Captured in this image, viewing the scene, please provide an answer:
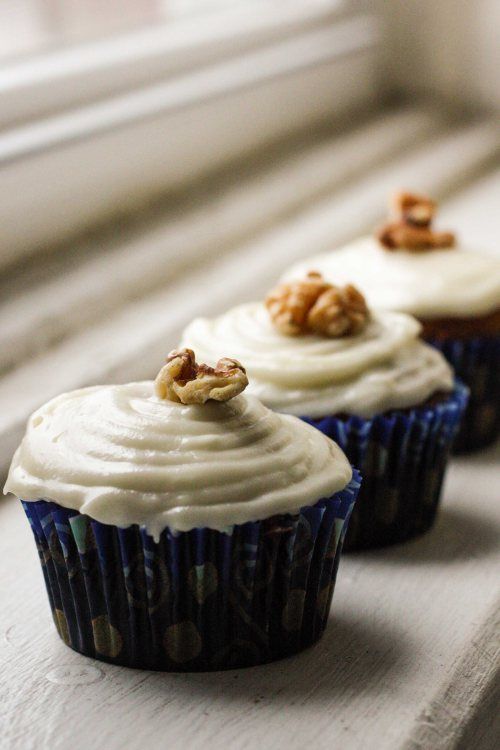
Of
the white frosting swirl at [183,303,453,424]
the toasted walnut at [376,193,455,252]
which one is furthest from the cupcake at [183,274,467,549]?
the toasted walnut at [376,193,455,252]

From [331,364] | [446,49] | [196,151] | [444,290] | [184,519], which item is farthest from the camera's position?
[446,49]

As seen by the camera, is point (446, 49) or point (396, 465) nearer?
point (396, 465)

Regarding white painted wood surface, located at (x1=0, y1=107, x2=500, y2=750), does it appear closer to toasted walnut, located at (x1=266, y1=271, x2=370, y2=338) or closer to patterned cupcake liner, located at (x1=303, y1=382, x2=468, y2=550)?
patterned cupcake liner, located at (x1=303, y1=382, x2=468, y2=550)

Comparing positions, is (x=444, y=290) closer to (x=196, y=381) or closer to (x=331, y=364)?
(x=331, y=364)

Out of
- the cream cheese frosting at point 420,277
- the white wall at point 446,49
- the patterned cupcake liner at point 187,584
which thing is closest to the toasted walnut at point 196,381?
the patterned cupcake liner at point 187,584

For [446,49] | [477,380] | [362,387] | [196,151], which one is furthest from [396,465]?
[446,49]

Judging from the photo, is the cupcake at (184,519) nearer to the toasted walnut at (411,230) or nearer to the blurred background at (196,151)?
the blurred background at (196,151)

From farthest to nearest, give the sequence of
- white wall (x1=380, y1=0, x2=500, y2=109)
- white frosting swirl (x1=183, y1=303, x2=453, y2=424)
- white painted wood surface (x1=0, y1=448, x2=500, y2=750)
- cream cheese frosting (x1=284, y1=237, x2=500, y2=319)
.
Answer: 1. white wall (x1=380, y1=0, x2=500, y2=109)
2. cream cheese frosting (x1=284, y1=237, x2=500, y2=319)
3. white frosting swirl (x1=183, y1=303, x2=453, y2=424)
4. white painted wood surface (x1=0, y1=448, x2=500, y2=750)
